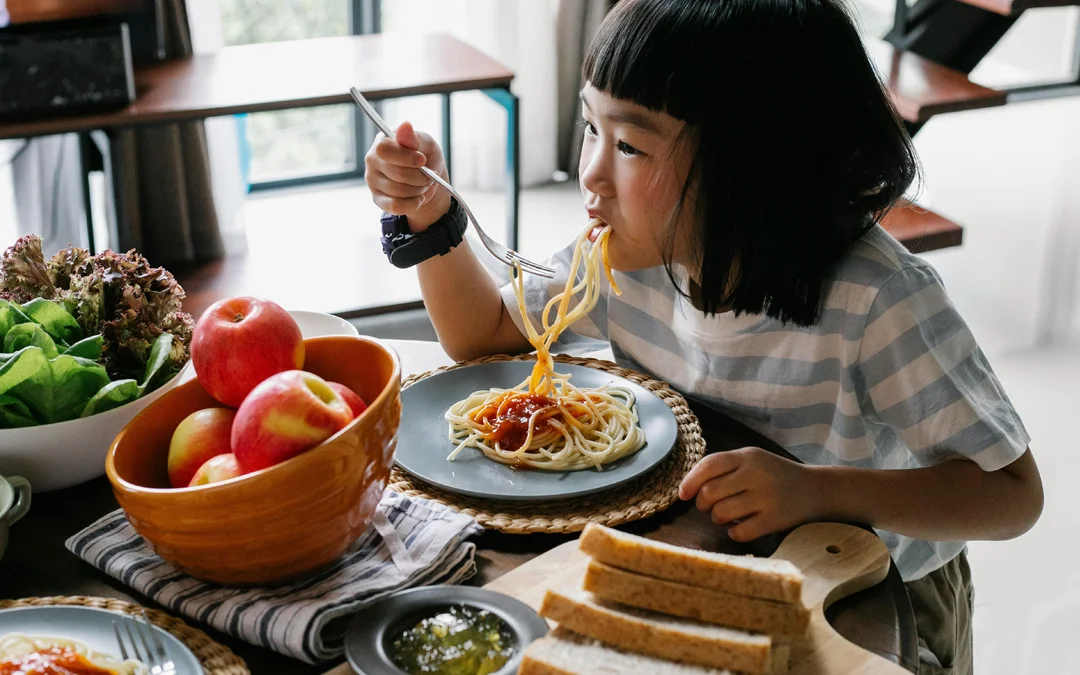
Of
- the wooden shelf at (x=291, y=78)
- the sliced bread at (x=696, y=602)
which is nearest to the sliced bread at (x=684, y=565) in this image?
the sliced bread at (x=696, y=602)

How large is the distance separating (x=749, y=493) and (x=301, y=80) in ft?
7.67

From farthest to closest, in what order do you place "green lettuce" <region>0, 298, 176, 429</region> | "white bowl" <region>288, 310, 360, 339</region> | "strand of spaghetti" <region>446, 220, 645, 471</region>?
"white bowl" <region>288, 310, 360, 339</region>, "strand of spaghetti" <region>446, 220, 645, 471</region>, "green lettuce" <region>0, 298, 176, 429</region>

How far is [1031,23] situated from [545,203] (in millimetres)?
2888

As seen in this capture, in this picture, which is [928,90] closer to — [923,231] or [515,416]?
[923,231]

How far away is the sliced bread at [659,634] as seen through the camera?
85cm

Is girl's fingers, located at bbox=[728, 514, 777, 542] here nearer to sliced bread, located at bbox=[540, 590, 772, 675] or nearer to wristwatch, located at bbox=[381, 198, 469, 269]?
sliced bread, located at bbox=[540, 590, 772, 675]

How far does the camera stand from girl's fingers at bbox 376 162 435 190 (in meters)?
1.42

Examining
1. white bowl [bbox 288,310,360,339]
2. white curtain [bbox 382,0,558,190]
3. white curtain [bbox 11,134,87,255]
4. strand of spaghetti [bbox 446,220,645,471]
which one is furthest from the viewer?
white curtain [bbox 382,0,558,190]

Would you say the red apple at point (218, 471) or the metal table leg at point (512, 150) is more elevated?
the red apple at point (218, 471)

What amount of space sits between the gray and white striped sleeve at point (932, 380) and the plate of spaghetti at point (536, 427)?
0.25m

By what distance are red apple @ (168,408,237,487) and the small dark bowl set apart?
0.21m

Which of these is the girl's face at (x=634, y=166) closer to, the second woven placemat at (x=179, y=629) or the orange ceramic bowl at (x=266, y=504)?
the orange ceramic bowl at (x=266, y=504)

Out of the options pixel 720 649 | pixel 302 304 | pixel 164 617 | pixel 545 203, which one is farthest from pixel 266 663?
pixel 545 203

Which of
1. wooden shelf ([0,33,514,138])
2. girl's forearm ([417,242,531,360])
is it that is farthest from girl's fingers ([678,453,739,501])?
wooden shelf ([0,33,514,138])
